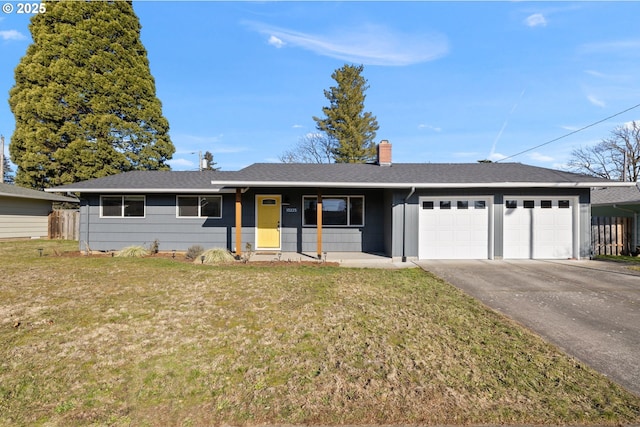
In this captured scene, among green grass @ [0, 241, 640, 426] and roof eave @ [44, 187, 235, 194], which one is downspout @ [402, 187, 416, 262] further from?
roof eave @ [44, 187, 235, 194]

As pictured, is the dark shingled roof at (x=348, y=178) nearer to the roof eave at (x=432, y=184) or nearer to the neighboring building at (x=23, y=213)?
the roof eave at (x=432, y=184)

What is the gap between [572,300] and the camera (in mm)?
5465

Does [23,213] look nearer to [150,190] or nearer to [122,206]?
[122,206]

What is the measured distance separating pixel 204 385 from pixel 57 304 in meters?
3.79

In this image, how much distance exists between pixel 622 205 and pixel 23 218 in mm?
Answer: 28816

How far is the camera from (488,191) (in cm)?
980

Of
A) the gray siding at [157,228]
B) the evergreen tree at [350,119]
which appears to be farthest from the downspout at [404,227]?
the evergreen tree at [350,119]

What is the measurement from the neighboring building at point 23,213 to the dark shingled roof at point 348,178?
7.21 metres

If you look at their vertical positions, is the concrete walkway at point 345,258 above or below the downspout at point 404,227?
below

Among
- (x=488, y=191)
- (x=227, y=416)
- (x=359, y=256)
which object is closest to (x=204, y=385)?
(x=227, y=416)

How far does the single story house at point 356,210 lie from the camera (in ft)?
31.8

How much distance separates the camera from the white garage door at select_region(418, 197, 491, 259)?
9859 millimetres

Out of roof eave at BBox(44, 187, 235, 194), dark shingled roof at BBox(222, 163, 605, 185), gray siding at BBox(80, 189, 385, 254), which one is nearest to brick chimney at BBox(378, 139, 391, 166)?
dark shingled roof at BBox(222, 163, 605, 185)

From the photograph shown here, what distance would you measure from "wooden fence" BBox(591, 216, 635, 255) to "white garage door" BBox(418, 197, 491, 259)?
517 centimetres
